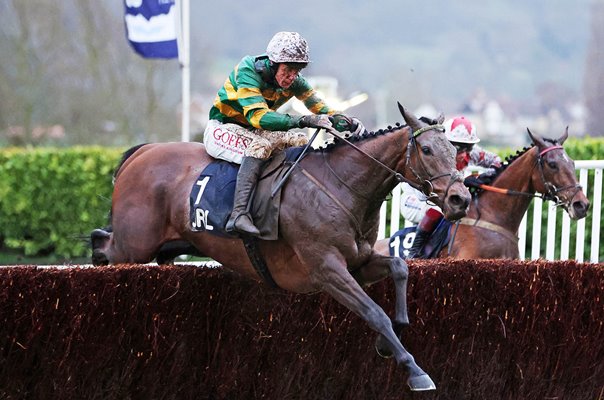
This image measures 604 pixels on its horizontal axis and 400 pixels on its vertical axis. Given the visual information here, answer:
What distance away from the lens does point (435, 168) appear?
5.23m

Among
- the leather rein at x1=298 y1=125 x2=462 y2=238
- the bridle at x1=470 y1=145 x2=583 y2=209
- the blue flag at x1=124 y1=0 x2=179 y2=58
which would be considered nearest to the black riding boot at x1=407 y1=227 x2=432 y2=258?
the bridle at x1=470 y1=145 x2=583 y2=209

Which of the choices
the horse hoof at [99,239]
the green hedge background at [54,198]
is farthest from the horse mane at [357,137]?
the green hedge background at [54,198]

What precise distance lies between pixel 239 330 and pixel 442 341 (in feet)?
4.25

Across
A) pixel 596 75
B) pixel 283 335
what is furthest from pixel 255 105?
pixel 596 75

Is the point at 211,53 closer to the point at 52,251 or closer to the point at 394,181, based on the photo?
the point at 52,251

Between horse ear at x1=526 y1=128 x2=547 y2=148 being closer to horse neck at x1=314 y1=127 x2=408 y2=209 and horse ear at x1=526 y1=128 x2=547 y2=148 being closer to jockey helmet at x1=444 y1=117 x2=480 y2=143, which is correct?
jockey helmet at x1=444 y1=117 x2=480 y2=143

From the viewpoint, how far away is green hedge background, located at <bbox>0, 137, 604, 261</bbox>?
15.2 m

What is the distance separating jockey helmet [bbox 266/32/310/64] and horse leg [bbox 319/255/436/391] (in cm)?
109

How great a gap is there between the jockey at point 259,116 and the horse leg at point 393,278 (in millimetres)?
633

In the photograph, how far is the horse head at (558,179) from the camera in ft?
25.2

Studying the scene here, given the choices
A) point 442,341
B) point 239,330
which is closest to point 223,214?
point 239,330

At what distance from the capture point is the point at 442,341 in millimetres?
6297

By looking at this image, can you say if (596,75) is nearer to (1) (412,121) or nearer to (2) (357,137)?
(2) (357,137)

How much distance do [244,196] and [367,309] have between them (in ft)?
3.19
